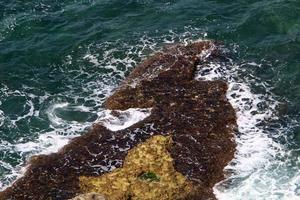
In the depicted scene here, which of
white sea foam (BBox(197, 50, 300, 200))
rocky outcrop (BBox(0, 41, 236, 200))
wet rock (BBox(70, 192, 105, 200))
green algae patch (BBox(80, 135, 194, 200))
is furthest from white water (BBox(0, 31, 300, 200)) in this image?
wet rock (BBox(70, 192, 105, 200))

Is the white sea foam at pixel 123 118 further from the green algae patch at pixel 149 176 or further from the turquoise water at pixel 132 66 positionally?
the green algae patch at pixel 149 176

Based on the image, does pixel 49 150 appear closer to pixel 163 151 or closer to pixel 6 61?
pixel 163 151

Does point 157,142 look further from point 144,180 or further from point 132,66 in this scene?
point 132,66

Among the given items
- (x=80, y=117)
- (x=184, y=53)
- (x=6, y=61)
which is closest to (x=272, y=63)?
(x=184, y=53)

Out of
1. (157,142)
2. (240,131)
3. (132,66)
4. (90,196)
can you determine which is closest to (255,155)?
(240,131)

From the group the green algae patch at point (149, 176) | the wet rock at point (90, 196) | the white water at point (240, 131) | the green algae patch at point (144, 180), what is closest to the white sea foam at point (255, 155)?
the white water at point (240, 131)

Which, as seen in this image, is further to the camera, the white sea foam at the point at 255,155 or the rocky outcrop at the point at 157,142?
the rocky outcrop at the point at 157,142
